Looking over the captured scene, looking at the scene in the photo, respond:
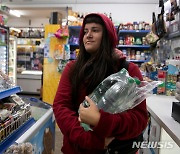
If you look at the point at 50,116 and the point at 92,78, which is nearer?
the point at 92,78

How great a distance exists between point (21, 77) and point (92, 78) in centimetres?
742

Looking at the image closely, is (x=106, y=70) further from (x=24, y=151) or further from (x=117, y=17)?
(x=117, y=17)

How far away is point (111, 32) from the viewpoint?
1.16 meters

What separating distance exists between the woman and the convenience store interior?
374mm

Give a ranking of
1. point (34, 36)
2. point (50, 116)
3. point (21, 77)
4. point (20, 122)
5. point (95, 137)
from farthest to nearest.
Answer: point (34, 36)
point (21, 77)
point (50, 116)
point (20, 122)
point (95, 137)

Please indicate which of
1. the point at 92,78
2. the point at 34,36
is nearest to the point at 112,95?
the point at 92,78

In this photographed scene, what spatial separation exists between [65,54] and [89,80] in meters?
3.83

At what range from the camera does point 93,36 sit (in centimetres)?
116

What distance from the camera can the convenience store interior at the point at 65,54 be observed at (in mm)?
1752

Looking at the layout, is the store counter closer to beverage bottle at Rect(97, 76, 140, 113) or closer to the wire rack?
the wire rack

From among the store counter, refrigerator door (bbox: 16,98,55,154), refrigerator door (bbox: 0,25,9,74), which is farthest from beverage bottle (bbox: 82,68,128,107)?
the store counter

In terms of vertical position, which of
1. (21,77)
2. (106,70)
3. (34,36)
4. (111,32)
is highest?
(34,36)

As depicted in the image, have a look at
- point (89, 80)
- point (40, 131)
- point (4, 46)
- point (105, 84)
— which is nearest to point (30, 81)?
point (4, 46)

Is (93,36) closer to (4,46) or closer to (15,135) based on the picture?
(15,135)
